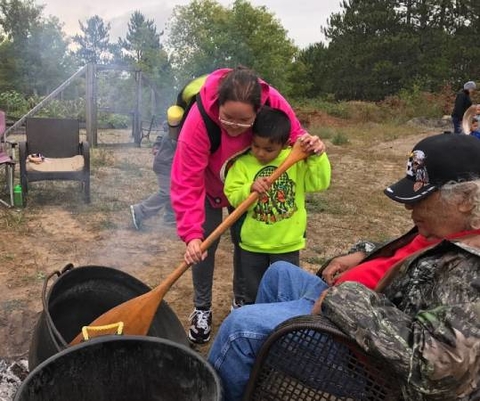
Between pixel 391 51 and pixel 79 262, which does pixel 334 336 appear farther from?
pixel 391 51

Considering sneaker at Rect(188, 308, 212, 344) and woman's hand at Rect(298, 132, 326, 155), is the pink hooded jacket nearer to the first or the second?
woman's hand at Rect(298, 132, 326, 155)

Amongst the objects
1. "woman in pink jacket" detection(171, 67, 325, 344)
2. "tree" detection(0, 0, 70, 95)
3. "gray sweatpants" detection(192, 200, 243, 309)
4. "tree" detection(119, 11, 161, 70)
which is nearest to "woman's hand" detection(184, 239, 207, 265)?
"woman in pink jacket" detection(171, 67, 325, 344)

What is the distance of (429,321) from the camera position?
1351 millimetres

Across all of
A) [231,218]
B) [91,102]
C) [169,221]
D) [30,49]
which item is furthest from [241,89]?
[30,49]

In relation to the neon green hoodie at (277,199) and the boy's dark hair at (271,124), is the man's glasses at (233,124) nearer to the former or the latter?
the boy's dark hair at (271,124)

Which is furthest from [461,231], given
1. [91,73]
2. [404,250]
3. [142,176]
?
[91,73]

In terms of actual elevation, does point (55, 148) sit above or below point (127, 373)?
above

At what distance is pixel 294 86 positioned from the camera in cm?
3588

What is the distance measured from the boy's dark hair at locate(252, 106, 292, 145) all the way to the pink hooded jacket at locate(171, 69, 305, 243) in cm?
9

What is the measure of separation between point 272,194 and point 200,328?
92 cm

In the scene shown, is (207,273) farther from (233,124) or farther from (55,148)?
(55,148)

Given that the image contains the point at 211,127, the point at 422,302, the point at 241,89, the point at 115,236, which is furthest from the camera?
the point at 115,236

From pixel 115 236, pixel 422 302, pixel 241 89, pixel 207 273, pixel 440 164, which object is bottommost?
pixel 115 236

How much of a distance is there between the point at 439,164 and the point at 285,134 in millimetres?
974
